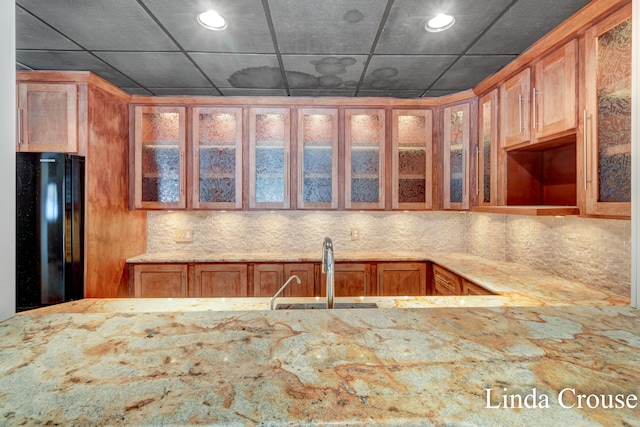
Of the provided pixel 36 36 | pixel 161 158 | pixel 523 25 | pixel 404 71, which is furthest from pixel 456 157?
pixel 36 36

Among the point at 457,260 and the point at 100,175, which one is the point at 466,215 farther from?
the point at 100,175

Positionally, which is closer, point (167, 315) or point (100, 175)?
point (167, 315)

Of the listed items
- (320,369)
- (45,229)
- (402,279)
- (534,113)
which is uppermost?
(534,113)

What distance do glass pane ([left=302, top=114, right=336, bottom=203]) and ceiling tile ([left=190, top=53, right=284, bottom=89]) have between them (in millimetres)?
506

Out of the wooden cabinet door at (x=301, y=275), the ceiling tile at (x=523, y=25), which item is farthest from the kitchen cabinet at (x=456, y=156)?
the wooden cabinet door at (x=301, y=275)

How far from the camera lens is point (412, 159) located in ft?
9.97

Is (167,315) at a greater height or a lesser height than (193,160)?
lesser

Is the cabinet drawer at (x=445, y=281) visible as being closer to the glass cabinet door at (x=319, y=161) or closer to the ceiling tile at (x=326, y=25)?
the glass cabinet door at (x=319, y=161)

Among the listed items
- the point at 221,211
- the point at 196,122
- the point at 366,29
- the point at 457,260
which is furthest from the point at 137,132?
the point at 457,260

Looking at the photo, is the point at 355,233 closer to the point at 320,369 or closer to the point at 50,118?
the point at 320,369

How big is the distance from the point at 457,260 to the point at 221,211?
2464mm

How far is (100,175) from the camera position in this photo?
101 inches

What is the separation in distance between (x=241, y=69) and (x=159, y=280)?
2.06 metres

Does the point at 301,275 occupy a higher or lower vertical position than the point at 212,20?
lower
